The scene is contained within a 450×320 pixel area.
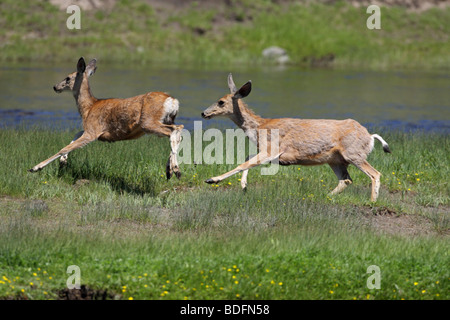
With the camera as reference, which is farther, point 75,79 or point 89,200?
point 75,79

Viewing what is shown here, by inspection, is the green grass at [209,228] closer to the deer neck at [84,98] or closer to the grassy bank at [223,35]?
the deer neck at [84,98]

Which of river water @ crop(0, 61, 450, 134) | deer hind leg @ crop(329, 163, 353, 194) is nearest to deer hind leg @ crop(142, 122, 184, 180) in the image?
deer hind leg @ crop(329, 163, 353, 194)

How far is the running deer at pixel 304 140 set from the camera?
35.0 ft

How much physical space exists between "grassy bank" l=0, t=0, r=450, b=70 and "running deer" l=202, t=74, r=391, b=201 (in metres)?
30.2

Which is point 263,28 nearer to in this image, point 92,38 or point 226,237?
point 92,38

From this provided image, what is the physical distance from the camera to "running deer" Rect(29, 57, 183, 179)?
417 inches

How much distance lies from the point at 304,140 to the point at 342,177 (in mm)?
1045

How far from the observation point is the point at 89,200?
10477 millimetres

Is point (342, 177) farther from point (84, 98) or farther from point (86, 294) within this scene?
point (86, 294)

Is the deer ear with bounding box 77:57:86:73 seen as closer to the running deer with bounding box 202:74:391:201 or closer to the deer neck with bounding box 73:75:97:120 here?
the deer neck with bounding box 73:75:97:120

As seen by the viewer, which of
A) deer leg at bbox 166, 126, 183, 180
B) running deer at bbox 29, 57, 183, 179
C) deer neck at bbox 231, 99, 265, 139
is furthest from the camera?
deer neck at bbox 231, 99, 265, 139

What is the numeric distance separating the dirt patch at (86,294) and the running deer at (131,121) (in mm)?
3303

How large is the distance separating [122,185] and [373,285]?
527 centimetres

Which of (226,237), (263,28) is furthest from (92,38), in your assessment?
(226,237)
